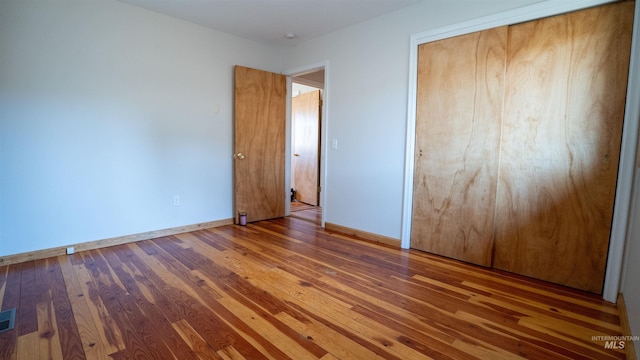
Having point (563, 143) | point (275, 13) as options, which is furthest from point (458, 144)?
point (275, 13)

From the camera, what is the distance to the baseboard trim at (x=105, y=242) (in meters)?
2.53

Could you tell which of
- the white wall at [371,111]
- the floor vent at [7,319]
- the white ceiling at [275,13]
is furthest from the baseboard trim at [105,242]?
the white ceiling at [275,13]

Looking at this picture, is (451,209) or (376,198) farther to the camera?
(376,198)

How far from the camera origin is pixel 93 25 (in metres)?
2.77

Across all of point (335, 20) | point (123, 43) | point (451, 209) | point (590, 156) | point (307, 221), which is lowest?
point (307, 221)

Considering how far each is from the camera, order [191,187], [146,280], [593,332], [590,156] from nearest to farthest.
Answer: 1. [593,332]
2. [590,156]
3. [146,280]
4. [191,187]

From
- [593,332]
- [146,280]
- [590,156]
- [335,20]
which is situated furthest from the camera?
[335,20]

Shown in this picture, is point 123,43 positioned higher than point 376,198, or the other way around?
point 123,43

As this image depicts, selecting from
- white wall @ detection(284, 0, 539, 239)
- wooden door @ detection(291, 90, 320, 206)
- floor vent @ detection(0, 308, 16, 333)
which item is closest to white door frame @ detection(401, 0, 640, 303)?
white wall @ detection(284, 0, 539, 239)

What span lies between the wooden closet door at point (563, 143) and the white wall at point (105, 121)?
316 centimetres

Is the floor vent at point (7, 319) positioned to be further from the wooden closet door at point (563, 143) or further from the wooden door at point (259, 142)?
the wooden closet door at point (563, 143)

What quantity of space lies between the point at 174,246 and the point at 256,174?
1.42m

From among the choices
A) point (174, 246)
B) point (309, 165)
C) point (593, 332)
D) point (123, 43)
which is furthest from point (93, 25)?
point (593, 332)

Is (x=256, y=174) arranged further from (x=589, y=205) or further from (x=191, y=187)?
(x=589, y=205)
